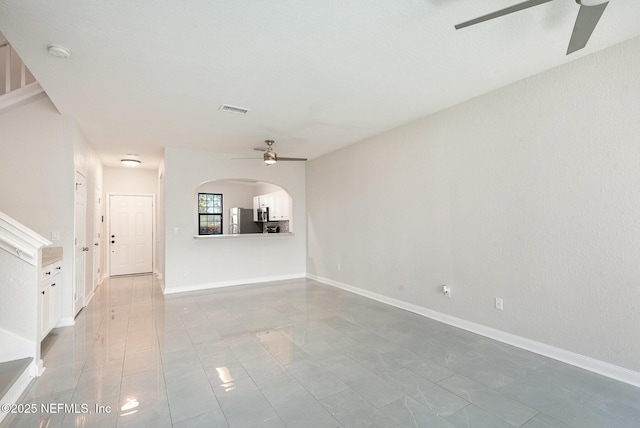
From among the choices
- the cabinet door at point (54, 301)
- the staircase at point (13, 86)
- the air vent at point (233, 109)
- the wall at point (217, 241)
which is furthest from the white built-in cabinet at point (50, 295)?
the air vent at point (233, 109)

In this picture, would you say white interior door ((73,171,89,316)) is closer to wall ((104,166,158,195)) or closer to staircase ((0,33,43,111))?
staircase ((0,33,43,111))

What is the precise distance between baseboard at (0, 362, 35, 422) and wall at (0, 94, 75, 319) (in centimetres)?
169

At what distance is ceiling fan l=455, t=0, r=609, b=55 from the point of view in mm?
1602

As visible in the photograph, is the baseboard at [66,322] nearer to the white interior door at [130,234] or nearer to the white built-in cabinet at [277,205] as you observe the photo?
the white interior door at [130,234]

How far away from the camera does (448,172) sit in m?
3.91

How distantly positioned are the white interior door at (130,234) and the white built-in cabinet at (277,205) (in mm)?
2948

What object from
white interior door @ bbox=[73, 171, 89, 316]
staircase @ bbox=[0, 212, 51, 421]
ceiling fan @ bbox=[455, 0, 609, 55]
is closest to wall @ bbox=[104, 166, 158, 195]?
white interior door @ bbox=[73, 171, 89, 316]

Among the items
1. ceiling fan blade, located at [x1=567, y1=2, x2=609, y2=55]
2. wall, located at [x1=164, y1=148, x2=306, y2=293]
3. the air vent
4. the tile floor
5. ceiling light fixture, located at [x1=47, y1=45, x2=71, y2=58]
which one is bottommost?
the tile floor

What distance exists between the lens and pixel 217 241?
20.3ft

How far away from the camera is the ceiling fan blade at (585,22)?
1.64m

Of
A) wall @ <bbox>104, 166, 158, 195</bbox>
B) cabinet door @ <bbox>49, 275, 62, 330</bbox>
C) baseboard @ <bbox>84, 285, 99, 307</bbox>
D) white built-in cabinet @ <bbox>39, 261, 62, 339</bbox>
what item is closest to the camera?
white built-in cabinet @ <bbox>39, 261, 62, 339</bbox>

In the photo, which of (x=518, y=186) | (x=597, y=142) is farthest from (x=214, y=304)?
(x=597, y=142)

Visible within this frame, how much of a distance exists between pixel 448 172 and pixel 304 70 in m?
2.21

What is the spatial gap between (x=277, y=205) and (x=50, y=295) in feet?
15.8
